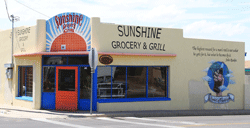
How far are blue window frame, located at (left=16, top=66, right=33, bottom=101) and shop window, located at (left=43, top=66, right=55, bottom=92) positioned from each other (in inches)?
50.0

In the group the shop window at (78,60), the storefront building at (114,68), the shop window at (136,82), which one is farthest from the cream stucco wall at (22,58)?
the shop window at (136,82)

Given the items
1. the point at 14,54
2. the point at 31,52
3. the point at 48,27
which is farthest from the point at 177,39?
the point at 14,54

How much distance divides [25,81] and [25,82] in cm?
6

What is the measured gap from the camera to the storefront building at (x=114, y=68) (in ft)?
46.5

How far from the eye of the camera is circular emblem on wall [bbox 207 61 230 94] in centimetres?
1689

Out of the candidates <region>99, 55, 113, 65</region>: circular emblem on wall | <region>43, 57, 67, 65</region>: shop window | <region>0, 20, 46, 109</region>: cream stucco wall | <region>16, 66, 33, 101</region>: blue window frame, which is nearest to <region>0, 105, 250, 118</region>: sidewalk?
<region>0, 20, 46, 109</region>: cream stucco wall

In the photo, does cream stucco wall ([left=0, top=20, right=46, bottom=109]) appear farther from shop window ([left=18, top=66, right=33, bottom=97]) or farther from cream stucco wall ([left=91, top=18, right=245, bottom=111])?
cream stucco wall ([left=91, top=18, right=245, bottom=111])

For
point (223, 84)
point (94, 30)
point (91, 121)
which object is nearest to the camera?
point (91, 121)

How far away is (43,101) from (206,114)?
8.65 metres

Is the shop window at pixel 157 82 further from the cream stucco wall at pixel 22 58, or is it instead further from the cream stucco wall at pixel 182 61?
the cream stucco wall at pixel 22 58

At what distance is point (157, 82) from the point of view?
51.0ft

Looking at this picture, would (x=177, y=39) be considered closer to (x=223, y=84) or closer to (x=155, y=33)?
(x=155, y=33)

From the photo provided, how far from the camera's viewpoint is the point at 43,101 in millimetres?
14484

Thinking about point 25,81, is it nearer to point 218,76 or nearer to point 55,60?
point 55,60
